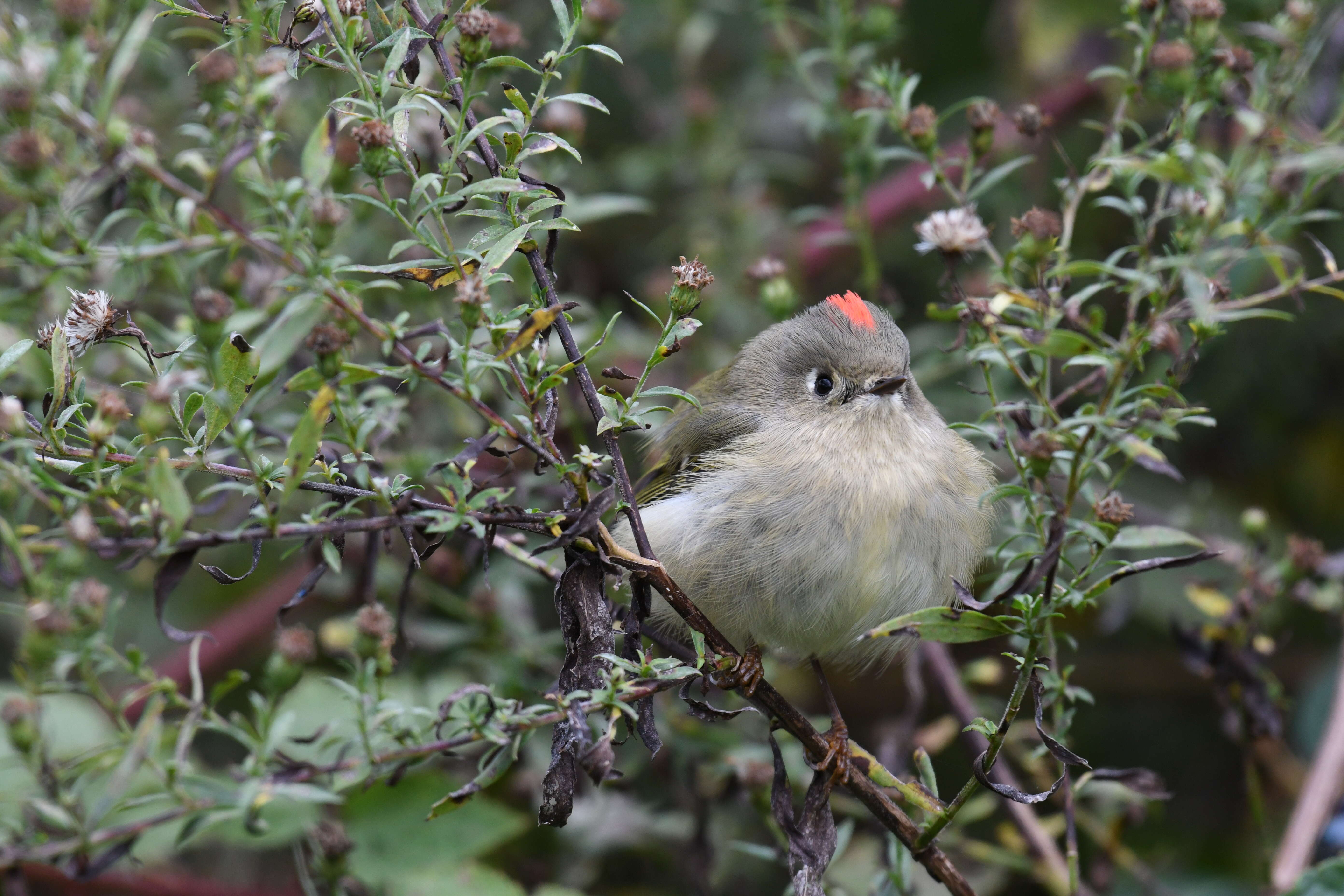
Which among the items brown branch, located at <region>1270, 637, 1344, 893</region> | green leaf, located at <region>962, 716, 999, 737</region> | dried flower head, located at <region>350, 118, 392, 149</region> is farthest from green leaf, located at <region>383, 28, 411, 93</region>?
brown branch, located at <region>1270, 637, 1344, 893</region>

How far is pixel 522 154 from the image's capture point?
1490 mm

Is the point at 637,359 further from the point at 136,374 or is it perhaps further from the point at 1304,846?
the point at 1304,846

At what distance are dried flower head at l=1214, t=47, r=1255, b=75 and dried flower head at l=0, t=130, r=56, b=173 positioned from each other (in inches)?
64.6

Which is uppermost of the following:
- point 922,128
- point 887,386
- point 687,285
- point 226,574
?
point 922,128

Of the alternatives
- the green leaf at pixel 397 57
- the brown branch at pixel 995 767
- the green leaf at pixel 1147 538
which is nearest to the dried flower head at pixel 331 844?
the brown branch at pixel 995 767

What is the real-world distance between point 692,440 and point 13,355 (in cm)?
155

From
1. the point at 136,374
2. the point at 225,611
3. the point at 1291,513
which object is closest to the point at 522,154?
the point at 136,374

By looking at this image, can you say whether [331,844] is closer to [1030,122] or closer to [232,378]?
[232,378]

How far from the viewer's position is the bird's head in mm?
2570

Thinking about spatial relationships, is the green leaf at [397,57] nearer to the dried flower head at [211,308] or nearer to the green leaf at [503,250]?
the green leaf at [503,250]

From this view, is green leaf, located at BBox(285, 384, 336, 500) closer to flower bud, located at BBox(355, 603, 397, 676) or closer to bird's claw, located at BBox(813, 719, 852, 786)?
flower bud, located at BBox(355, 603, 397, 676)

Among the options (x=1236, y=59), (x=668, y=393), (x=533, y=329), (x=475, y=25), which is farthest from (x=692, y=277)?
(x=1236, y=59)

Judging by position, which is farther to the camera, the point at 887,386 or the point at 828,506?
the point at 887,386

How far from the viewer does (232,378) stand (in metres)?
1.49
